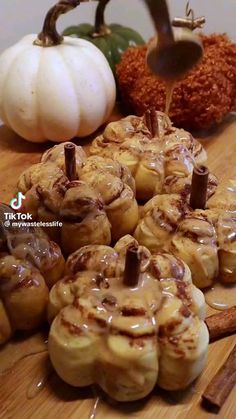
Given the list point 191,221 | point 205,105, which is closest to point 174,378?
point 191,221

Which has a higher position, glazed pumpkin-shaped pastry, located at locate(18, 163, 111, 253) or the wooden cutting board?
glazed pumpkin-shaped pastry, located at locate(18, 163, 111, 253)

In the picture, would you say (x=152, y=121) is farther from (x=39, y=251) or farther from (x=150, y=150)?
(x=39, y=251)

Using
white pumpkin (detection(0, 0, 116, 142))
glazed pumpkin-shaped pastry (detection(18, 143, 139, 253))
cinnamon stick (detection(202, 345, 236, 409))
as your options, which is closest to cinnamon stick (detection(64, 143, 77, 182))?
glazed pumpkin-shaped pastry (detection(18, 143, 139, 253))

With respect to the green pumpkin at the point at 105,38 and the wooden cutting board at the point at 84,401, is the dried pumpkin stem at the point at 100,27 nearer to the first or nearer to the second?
the green pumpkin at the point at 105,38

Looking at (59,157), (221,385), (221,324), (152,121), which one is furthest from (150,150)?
(221,385)

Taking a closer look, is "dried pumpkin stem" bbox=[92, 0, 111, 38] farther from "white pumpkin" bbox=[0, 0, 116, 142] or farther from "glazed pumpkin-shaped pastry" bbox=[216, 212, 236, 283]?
"glazed pumpkin-shaped pastry" bbox=[216, 212, 236, 283]
